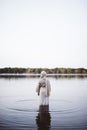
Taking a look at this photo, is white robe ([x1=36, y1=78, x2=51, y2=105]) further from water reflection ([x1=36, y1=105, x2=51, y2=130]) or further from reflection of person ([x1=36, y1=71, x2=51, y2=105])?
water reflection ([x1=36, y1=105, x2=51, y2=130])

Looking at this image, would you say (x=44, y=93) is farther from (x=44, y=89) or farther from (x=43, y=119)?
(x=43, y=119)

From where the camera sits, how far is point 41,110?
12.4 m

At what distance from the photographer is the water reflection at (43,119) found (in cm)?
933

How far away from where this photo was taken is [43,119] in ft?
34.2

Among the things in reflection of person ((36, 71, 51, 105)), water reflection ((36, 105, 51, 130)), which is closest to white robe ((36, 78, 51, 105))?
reflection of person ((36, 71, 51, 105))

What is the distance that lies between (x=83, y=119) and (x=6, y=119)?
9.37ft

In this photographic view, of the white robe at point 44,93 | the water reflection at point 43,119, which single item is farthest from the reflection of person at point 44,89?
the water reflection at point 43,119

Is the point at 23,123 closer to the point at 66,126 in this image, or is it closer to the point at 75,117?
the point at 66,126

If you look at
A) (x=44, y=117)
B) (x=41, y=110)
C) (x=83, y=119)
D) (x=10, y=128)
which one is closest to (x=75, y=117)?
(x=83, y=119)

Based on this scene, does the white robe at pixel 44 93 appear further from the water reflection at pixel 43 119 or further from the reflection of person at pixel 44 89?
the water reflection at pixel 43 119

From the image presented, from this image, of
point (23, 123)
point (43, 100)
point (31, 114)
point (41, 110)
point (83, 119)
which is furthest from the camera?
point (43, 100)

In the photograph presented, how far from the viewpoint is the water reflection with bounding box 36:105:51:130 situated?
30.6 ft

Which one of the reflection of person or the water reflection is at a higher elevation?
the reflection of person

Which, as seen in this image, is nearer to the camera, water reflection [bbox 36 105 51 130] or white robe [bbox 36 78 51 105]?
water reflection [bbox 36 105 51 130]
